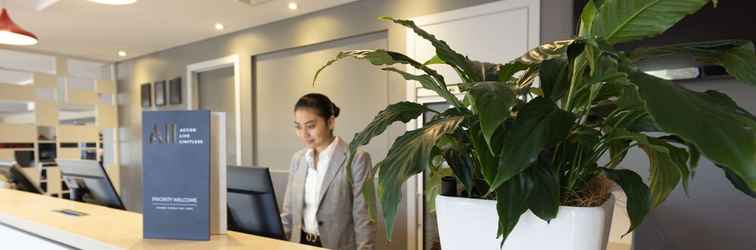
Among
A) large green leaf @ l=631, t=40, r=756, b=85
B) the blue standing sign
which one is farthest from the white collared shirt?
large green leaf @ l=631, t=40, r=756, b=85

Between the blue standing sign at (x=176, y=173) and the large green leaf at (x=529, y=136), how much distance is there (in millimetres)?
706

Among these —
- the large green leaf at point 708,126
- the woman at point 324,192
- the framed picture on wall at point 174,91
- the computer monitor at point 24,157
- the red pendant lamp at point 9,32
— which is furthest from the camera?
the framed picture on wall at point 174,91

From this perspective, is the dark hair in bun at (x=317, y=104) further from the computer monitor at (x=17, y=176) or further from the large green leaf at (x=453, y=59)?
the computer monitor at (x=17, y=176)

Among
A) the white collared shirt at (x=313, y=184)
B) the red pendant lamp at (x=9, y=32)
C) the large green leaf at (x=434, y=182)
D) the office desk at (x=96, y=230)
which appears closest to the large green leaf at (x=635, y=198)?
the large green leaf at (x=434, y=182)

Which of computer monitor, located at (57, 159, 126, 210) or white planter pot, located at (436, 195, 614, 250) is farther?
computer monitor, located at (57, 159, 126, 210)

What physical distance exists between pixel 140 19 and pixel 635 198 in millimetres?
4393

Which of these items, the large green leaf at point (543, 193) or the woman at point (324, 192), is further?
the woman at point (324, 192)

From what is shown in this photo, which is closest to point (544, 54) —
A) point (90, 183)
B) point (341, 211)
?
point (341, 211)

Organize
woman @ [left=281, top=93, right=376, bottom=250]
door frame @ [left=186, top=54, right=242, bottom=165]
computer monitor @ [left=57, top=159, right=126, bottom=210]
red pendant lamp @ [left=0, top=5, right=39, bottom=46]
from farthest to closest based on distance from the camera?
door frame @ [left=186, top=54, right=242, bottom=165]
red pendant lamp @ [left=0, top=5, right=39, bottom=46]
woman @ [left=281, top=93, right=376, bottom=250]
computer monitor @ [left=57, top=159, right=126, bottom=210]

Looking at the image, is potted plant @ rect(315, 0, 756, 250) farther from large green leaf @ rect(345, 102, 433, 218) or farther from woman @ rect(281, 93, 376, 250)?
woman @ rect(281, 93, 376, 250)

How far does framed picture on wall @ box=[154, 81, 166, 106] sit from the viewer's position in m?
5.18

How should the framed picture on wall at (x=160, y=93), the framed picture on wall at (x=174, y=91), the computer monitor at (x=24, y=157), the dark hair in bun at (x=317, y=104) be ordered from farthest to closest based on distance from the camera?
1. the framed picture on wall at (x=160, y=93)
2. the framed picture on wall at (x=174, y=91)
3. the computer monitor at (x=24, y=157)
4. the dark hair in bun at (x=317, y=104)

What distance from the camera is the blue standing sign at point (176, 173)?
0.89m

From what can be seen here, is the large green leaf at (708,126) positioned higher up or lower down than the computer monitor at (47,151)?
higher up
